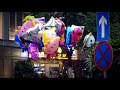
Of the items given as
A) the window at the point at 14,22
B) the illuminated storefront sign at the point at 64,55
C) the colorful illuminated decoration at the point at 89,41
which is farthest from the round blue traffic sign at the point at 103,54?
the window at the point at 14,22

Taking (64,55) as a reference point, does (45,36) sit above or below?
above

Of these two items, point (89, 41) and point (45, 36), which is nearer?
point (89, 41)

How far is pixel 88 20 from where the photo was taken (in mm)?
9562

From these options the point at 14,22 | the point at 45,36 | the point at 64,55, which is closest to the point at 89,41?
the point at 64,55

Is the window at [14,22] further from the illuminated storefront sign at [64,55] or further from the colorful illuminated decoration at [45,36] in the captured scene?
the illuminated storefront sign at [64,55]

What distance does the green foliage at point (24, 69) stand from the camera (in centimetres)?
915

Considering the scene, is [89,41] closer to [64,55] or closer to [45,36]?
[64,55]

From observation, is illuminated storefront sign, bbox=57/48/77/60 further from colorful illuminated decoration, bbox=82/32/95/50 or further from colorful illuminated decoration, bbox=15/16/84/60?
colorful illuminated decoration, bbox=82/32/95/50

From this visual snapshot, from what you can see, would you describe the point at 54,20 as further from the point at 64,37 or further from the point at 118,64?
the point at 118,64

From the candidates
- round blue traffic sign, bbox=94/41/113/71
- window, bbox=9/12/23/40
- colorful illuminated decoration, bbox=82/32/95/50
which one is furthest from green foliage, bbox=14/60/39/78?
round blue traffic sign, bbox=94/41/113/71

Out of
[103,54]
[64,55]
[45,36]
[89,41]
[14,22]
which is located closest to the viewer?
[103,54]

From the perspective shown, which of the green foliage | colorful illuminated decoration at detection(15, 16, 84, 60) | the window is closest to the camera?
the green foliage

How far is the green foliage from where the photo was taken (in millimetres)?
9148

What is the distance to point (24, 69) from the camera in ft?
31.1
